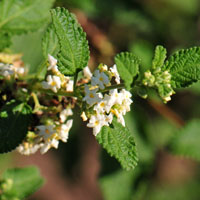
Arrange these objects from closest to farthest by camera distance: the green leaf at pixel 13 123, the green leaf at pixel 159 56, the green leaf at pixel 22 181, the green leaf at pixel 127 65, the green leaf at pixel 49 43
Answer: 1. the green leaf at pixel 127 65
2. the green leaf at pixel 159 56
3. the green leaf at pixel 13 123
4. the green leaf at pixel 49 43
5. the green leaf at pixel 22 181

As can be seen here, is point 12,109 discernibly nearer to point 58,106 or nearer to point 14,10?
point 58,106

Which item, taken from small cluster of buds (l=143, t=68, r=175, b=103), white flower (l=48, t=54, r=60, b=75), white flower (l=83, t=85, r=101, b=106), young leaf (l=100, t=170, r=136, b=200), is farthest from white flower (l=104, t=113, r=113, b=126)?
young leaf (l=100, t=170, r=136, b=200)

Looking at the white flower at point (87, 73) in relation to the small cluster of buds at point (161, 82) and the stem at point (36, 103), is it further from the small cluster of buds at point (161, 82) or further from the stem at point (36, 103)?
the small cluster of buds at point (161, 82)

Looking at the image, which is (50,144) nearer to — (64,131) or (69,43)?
(64,131)

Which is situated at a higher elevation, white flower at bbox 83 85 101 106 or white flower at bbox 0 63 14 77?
white flower at bbox 83 85 101 106

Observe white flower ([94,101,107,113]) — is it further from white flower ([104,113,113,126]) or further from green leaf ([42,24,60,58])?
green leaf ([42,24,60,58])

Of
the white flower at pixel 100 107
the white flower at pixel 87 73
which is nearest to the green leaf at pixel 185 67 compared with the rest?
the white flower at pixel 100 107

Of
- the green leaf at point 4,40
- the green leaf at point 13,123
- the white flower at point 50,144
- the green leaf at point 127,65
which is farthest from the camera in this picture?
the green leaf at point 4,40
